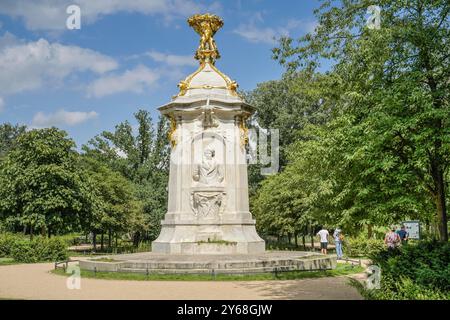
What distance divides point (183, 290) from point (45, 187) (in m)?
20.8

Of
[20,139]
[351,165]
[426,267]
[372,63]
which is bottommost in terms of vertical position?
[426,267]

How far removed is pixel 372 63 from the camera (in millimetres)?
Answer: 11594

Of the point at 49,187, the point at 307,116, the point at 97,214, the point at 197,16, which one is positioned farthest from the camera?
the point at 307,116

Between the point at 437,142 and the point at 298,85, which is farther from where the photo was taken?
the point at 298,85

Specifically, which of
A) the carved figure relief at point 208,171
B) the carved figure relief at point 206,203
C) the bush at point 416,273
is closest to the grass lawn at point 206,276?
the bush at point 416,273

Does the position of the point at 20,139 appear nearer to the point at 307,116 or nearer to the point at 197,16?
the point at 197,16

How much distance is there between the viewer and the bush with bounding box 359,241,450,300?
8.38 meters

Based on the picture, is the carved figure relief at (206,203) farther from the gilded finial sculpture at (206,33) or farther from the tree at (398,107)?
the tree at (398,107)

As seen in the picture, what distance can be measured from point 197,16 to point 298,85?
10.0 m

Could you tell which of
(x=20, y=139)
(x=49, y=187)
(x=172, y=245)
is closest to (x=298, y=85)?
(x=172, y=245)

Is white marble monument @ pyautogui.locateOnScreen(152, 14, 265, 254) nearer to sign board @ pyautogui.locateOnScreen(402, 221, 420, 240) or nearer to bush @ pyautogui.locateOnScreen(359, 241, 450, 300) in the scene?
sign board @ pyautogui.locateOnScreen(402, 221, 420, 240)

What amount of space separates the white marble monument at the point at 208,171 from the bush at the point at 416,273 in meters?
10.8

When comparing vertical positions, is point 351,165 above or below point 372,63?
below

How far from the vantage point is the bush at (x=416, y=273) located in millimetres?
8384
